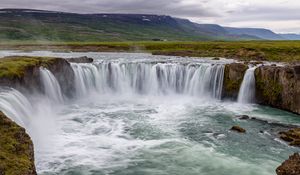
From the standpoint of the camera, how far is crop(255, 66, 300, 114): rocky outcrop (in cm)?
3450

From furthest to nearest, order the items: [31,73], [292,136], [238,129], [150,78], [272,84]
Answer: [150,78], [272,84], [31,73], [238,129], [292,136]

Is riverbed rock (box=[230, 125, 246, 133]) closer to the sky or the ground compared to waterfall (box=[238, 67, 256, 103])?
closer to the ground

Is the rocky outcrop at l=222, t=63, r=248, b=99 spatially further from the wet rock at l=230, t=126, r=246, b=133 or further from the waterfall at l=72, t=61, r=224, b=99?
the wet rock at l=230, t=126, r=246, b=133

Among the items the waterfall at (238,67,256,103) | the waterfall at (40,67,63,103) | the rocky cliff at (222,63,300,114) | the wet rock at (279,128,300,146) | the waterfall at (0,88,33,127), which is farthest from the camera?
the waterfall at (238,67,256,103)

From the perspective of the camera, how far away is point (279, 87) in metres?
36.5

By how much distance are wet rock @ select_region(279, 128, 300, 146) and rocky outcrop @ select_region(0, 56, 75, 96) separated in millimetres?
22590

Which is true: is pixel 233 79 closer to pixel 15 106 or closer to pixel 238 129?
pixel 238 129

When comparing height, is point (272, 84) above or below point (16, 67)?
below

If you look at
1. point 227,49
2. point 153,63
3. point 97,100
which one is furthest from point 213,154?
point 227,49

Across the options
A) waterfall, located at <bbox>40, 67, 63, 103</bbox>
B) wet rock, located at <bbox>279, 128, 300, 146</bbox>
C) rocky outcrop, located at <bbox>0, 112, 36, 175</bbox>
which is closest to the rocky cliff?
wet rock, located at <bbox>279, 128, 300, 146</bbox>

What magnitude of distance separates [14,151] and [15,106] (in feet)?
36.0

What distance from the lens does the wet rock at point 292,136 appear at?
23806mm

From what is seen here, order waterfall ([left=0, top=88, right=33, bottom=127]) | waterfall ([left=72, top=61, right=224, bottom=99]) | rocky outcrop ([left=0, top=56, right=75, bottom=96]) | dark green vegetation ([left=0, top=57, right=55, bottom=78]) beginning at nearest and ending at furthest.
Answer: waterfall ([left=0, top=88, right=33, bottom=127]), dark green vegetation ([left=0, top=57, right=55, bottom=78]), rocky outcrop ([left=0, top=56, right=75, bottom=96]), waterfall ([left=72, top=61, right=224, bottom=99])

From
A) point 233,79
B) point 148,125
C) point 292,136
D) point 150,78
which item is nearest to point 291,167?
point 292,136
